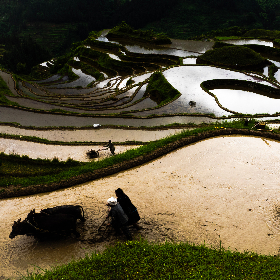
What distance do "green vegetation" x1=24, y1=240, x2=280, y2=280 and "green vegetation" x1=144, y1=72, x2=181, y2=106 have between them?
1571 cm

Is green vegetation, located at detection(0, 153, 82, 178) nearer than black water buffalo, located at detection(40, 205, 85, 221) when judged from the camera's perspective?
No

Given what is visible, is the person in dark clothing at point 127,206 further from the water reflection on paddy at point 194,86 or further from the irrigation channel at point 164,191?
the water reflection on paddy at point 194,86

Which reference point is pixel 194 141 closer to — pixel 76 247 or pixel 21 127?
pixel 76 247

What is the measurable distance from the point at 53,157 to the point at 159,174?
545 cm

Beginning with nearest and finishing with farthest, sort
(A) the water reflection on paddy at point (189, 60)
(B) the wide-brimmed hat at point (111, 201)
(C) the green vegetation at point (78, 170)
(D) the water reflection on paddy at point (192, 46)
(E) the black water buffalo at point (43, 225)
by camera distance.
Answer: (B) the wide-brimmed hat at point (111, 201) → (E) the black water buffalo at point (43, 225) → (C) the green vegetation at point (78, 170) → (A) the water reflection on paddy at point (189, 60) → (D) the water reflection on paddy at point (192, 46)

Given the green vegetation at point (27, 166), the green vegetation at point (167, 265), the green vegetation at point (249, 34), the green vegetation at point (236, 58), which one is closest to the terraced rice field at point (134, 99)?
the green vegetation at point (236, 58)

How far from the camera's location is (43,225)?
20.2 ft

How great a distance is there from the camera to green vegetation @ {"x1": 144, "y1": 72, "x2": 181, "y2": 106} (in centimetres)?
2116

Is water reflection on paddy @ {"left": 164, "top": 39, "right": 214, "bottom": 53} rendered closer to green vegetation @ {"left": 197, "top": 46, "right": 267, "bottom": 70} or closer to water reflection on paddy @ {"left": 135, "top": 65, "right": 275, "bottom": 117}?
green vegetation @ {"left": 197, "top": 46, "right": 267, "bottom": 70}

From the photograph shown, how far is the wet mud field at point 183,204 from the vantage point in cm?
620

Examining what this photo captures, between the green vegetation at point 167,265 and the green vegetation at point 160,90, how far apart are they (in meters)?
15.7

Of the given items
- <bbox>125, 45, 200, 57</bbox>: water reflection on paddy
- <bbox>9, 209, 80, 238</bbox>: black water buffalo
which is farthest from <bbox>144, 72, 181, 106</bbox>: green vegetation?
<bbox>9, 209, 80, 238</bbox>: black water buffalo

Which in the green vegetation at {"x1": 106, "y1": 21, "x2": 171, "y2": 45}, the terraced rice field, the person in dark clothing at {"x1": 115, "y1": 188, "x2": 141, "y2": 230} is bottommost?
the person in dark clothing at {"x1": 115, "y1": 188, "x2": 141, "y2": 230}

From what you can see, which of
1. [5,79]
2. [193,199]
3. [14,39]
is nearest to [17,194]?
[193,199]
